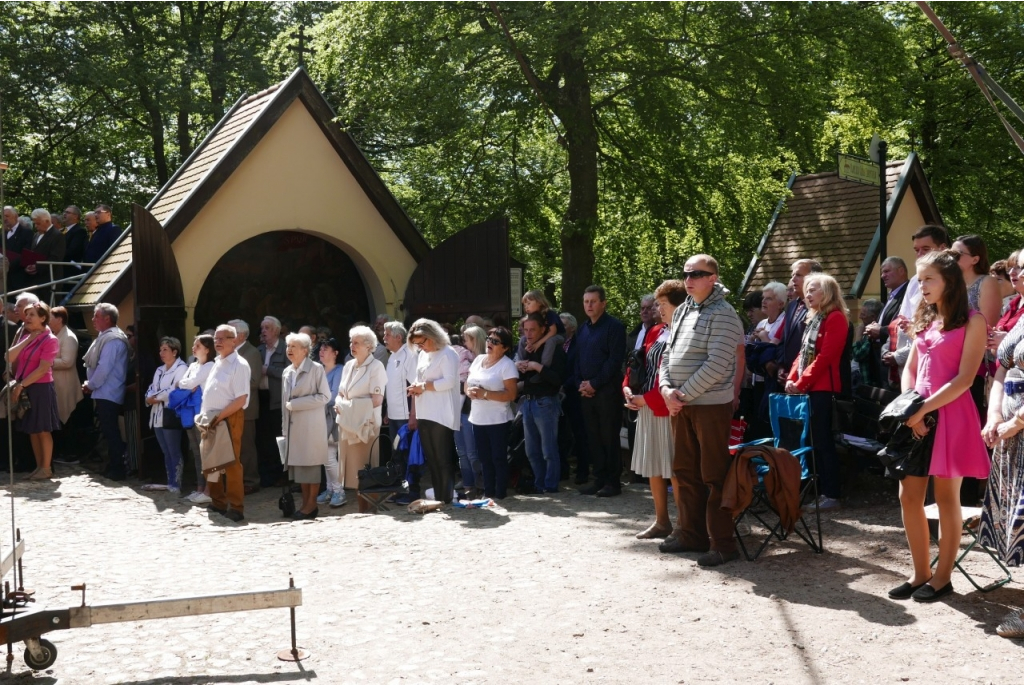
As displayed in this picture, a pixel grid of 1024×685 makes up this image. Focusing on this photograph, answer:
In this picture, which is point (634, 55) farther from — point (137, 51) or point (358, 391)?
point (137, 51)

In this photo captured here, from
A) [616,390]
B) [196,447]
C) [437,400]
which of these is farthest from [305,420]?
[616,390]

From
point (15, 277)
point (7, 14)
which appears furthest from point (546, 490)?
point (7, 14)

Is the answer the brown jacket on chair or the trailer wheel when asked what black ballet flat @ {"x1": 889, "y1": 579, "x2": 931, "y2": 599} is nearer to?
the brown jacket on chair

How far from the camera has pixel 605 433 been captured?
33.3 feet

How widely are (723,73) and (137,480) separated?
895 cm

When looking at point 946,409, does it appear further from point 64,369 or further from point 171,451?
point 64,369

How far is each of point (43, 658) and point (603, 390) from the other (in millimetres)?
5972

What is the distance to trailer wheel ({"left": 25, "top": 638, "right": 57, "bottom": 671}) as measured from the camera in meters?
5.12

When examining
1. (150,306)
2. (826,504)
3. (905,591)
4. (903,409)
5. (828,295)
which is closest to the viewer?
(903,409)

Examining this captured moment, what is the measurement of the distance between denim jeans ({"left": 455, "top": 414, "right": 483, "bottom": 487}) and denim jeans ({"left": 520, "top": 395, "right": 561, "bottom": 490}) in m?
0.51

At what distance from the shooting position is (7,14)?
23.6 m

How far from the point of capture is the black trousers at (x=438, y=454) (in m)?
10.1

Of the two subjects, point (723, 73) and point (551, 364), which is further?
point (723, 73)

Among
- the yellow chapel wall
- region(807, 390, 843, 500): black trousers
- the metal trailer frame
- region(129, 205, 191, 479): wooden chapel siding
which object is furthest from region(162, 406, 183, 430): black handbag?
region(807, 390, 843, 500): black trousers
